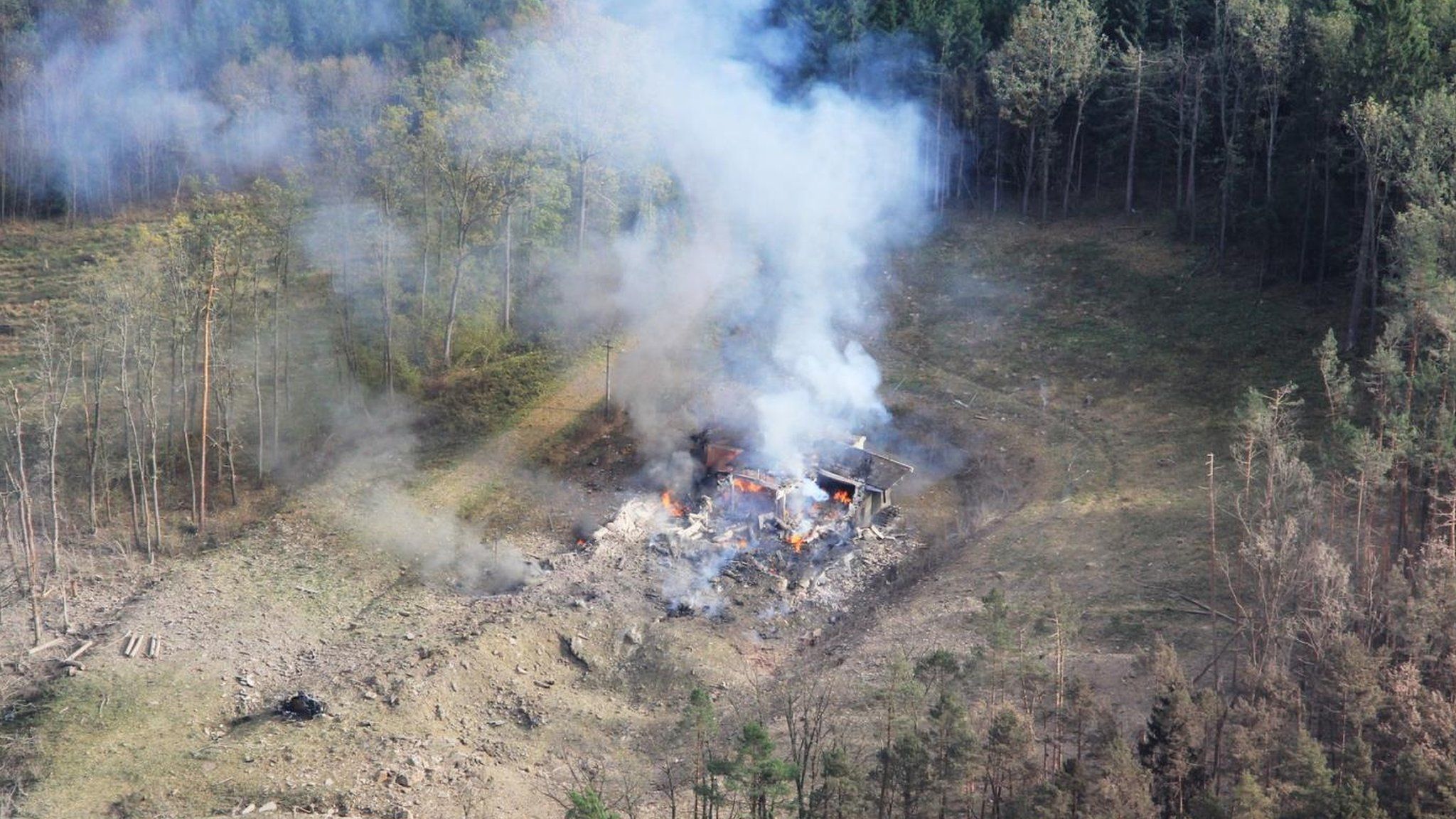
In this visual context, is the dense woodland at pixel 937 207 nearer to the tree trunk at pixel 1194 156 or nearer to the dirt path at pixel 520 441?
A: the tree trunk at pixel 1194 156

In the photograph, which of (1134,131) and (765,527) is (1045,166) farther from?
(765,527)

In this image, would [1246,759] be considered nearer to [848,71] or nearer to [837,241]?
[837,241]

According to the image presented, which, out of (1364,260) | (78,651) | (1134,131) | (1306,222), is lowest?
(78,651)

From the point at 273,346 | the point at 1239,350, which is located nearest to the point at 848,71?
the point at 1239,350

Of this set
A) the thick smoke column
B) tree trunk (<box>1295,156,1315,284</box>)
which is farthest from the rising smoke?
tree trunk (<box>1295,156,1315,284</box>)

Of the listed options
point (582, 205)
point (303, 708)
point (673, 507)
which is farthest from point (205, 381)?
point (582, 205)

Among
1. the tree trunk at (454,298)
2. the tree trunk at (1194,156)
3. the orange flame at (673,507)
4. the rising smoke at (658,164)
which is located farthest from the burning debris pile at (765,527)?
the tree trunk at (1194,156)

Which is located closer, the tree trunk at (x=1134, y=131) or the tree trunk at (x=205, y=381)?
the tree trunk at (x=205, y=381)
